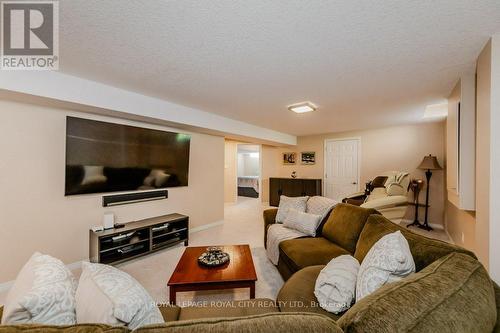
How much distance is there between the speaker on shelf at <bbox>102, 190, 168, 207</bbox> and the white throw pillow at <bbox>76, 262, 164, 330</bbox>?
7.75 ft

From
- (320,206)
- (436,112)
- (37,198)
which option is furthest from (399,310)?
(436,112)

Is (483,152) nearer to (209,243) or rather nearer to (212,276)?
(212,276)

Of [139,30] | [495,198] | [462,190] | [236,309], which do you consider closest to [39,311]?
[236,309]

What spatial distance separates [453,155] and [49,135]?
4845 mm

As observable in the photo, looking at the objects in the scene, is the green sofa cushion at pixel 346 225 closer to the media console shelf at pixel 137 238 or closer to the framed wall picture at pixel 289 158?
the media console shelf at pixel 137 238

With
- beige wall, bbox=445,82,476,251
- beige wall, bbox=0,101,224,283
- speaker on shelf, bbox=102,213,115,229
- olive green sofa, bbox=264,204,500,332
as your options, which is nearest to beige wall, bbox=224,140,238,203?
beige wall, bbox=0,101,224,283

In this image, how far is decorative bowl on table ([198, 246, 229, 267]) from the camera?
78.4 inches

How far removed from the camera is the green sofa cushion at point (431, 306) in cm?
62

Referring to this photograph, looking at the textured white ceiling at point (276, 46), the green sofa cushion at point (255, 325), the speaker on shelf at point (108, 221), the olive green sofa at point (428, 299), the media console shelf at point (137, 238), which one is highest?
the textured white ceiling at point (276, 46)

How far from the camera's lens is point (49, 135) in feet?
8.21

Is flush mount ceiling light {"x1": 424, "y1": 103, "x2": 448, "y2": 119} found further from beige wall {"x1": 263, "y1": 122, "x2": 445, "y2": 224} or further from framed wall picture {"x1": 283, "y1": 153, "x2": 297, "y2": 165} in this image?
framed wall picture {"x1": 283, "y1": 153, "x2": 297, "y2": 165}

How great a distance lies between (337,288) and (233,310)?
0.65 m

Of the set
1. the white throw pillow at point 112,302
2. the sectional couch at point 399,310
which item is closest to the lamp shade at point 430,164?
the sectional couch at point 399,310

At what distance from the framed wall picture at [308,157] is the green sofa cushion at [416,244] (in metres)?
4.69
